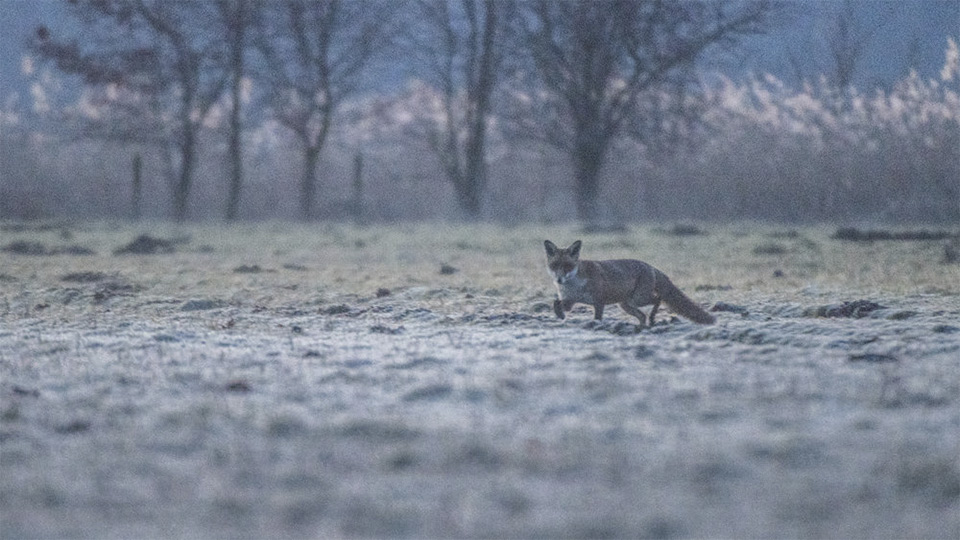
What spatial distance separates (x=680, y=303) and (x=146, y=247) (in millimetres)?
11049

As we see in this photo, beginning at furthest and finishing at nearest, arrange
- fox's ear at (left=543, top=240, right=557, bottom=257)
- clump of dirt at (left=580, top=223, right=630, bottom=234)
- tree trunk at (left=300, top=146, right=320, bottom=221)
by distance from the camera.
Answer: tree trunk at (left=300, top=146, right=320, bottom=221), clump of dirt at (left=580, top=223, right=630, bottom=234), fox's ear at (left=543, top=240, right=557, bottom=257)

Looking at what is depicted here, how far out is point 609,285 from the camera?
25.9 feet

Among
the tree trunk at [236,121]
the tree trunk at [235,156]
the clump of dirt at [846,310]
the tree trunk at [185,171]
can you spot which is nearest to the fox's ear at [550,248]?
the clump of dirt at [846,310]

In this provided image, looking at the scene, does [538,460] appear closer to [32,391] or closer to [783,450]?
[783,450]

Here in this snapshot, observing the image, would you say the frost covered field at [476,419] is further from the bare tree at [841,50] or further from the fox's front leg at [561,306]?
the bare tree at [841,50]

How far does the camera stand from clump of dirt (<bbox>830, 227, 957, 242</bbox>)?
16047mm

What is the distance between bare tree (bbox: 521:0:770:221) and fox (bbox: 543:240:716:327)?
63.3ft

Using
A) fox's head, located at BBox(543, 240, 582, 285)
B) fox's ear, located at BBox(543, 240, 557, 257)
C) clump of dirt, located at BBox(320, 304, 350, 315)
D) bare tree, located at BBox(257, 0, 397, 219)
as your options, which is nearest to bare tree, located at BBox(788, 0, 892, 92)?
bare tree, located at BBox(257, 0, 397, 219)

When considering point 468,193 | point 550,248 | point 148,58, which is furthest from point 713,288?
point 148,58

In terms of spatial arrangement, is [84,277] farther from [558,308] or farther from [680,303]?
[680,303]

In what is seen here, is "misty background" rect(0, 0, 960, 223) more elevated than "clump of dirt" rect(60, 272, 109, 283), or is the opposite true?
"misty background" rect(0, 0, 960, 223)

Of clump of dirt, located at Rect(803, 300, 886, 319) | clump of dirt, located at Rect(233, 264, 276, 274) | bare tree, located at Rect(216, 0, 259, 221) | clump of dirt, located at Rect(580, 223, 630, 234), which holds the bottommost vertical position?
clump of dirt, located at Rect(233, 264, 276, 274)

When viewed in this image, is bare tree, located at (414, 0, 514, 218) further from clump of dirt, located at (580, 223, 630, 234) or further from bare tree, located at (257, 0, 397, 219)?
clump of dirt, located at (580, 223, 630, 234)

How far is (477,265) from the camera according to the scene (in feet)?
45.8
